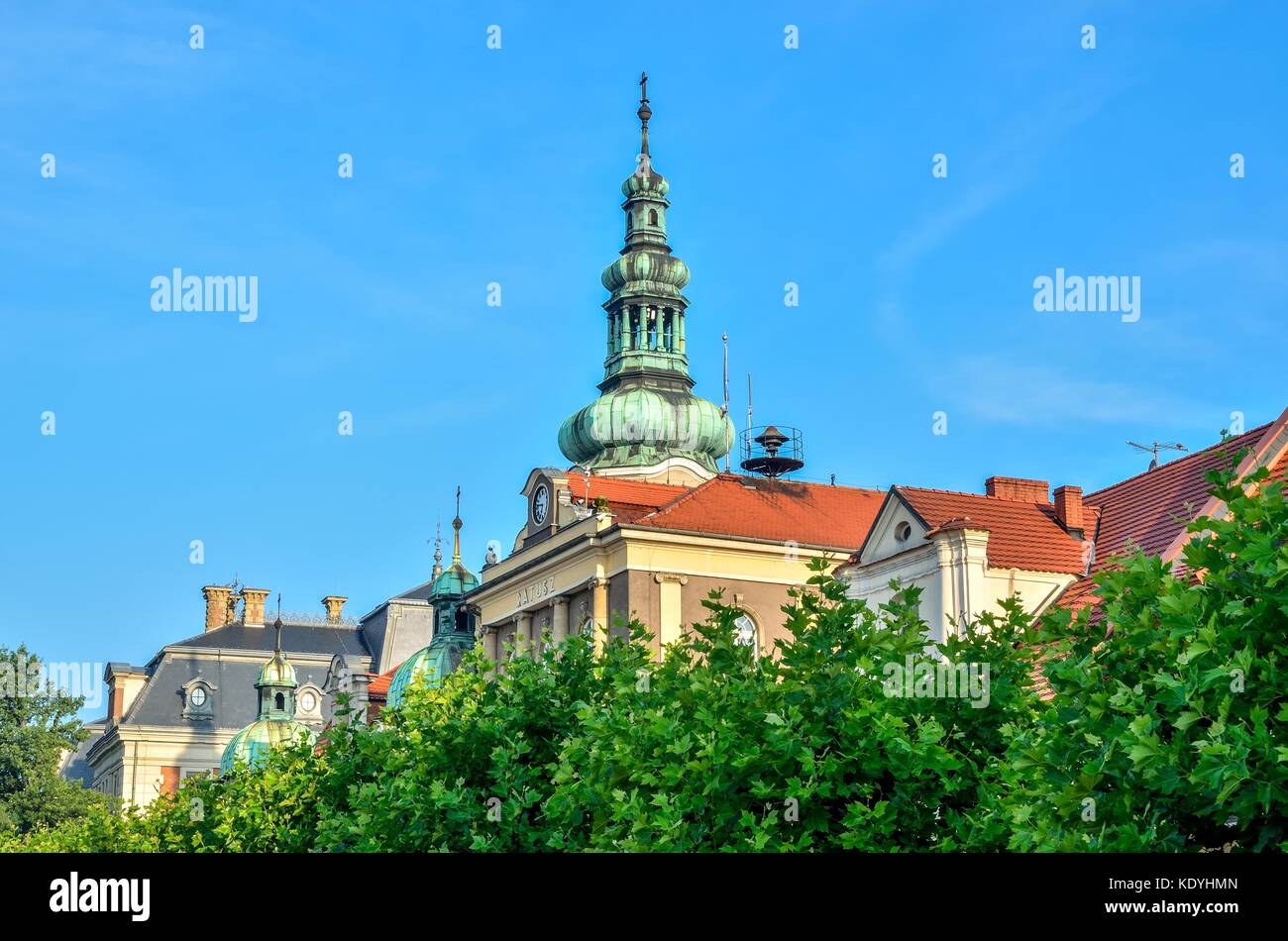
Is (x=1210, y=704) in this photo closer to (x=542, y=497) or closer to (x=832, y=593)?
(x=832, y=593)

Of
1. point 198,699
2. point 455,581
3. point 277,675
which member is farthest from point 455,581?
point 198,699

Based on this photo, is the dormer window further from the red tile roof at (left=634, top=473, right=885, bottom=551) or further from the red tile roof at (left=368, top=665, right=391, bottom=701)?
the red tile roof at (left=634, top=473, right=885, bottom=551)

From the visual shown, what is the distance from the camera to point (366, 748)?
145ft

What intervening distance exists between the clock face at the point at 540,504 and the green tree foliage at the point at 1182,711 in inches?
1917

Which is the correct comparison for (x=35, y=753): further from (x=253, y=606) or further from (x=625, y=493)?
(x=625, y=493)

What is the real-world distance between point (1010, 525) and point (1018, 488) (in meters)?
3.63

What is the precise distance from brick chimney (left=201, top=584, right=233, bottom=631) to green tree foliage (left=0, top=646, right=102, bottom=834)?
36094 mm

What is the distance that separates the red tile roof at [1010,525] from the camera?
42375 mm

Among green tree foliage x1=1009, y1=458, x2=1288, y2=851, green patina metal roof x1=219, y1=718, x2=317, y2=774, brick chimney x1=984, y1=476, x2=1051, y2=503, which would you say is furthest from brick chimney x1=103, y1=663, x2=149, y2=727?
green tree foliage x1=1009, y1=458, x2=1288, y2=851

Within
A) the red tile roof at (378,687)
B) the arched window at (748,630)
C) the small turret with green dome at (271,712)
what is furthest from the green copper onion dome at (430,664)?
the arched window at (748,630)

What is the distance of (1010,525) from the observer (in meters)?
43.7

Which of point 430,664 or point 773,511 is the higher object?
point 773,511

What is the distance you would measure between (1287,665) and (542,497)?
2056 inches

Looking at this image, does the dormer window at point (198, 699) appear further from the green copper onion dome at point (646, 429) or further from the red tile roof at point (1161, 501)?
the red tile roof at point (1161, 501)
